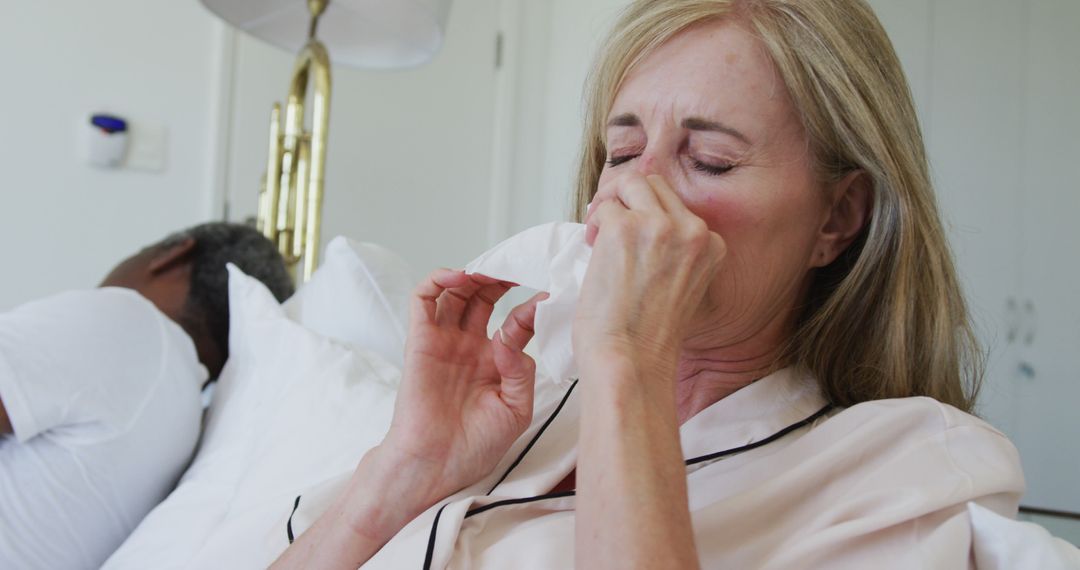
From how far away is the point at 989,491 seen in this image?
0.69 meters

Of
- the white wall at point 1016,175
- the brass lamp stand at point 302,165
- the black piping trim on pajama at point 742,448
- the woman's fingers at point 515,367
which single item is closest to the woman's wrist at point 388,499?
the woman's fingers at point 515,367

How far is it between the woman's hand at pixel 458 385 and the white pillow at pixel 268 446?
0.68ft

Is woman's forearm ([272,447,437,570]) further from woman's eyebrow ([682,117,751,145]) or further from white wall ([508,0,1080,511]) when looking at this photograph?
white wall ([508,0,1080,511])

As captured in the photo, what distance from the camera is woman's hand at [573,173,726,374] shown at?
68cm

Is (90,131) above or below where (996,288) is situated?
above

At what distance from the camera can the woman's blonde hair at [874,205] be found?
866mm

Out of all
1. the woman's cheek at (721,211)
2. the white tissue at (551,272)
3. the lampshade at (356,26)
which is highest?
the lampshade at (356,26)

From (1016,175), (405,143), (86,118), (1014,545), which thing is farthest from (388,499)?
(1016,175)

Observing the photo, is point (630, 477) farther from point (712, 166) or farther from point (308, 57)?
point (308, 57)

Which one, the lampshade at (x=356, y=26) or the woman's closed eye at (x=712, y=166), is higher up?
the lampshade at (x=356, y=26)

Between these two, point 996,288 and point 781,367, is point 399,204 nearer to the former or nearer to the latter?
point 996,288

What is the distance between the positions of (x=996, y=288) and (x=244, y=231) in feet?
6.93

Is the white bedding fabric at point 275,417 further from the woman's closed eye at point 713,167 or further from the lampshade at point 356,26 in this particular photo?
the lampshade at point 356,26

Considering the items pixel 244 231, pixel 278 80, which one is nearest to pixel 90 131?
pixel 278 80
